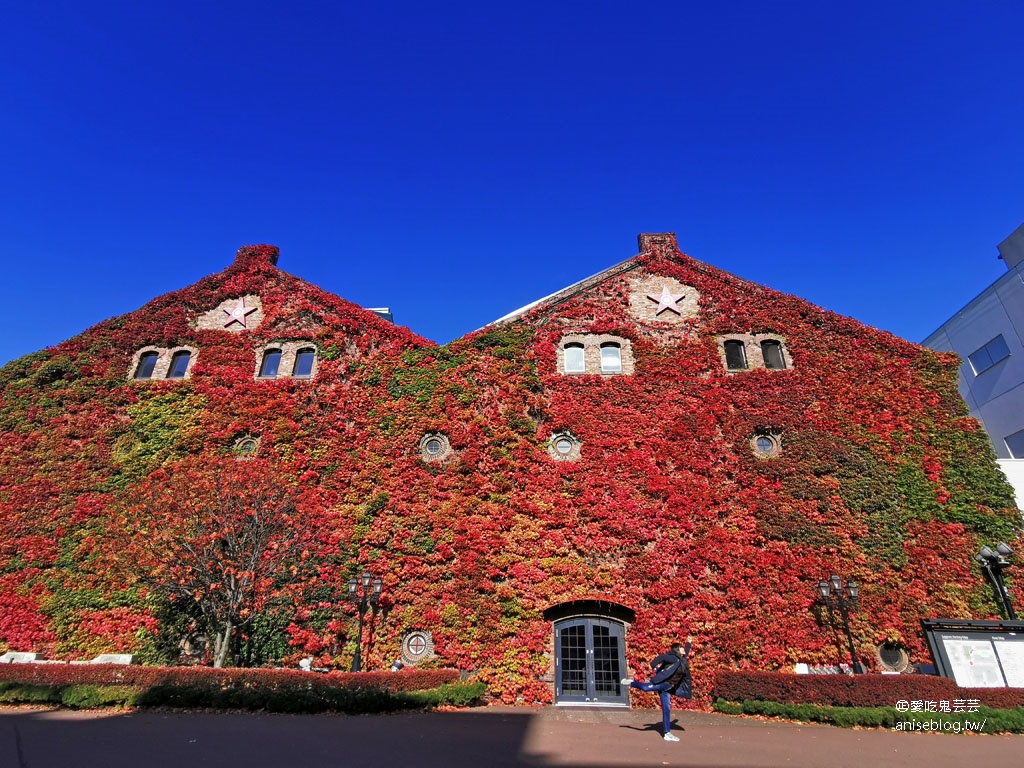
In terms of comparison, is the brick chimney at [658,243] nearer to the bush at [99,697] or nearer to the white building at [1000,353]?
the white building at [1000,353]

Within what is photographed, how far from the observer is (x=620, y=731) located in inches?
448

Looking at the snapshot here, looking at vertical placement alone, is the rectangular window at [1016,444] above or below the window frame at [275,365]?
below

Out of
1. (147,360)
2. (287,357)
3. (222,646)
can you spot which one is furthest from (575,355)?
(147,360)

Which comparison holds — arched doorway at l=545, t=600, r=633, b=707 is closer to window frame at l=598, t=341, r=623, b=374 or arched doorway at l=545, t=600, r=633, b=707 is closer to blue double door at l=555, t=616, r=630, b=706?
blue double door at l=555, t=616, r=630, b=706

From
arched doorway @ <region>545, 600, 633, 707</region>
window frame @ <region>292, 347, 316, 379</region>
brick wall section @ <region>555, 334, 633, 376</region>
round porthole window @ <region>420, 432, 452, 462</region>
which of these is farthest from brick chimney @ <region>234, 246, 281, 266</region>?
arched doorway @ <region>545, 600, 633, 707</region>

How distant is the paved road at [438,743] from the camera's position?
27.3 ft

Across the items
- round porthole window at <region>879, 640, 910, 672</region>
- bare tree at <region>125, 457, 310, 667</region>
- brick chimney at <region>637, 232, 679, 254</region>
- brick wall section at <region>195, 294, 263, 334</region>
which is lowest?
round porthole window at <region>879, 640, 910, 672</region>

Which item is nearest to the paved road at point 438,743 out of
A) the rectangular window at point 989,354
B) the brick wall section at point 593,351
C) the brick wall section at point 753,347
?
the brick wall section at point 593,351

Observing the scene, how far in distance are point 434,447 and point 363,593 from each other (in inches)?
204

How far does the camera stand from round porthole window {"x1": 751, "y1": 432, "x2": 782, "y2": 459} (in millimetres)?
17938

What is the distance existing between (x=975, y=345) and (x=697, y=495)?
2248 cm

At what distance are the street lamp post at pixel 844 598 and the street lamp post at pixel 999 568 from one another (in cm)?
354

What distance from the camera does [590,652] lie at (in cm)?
1557

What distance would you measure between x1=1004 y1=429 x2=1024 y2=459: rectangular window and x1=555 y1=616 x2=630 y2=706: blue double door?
73.8ft
